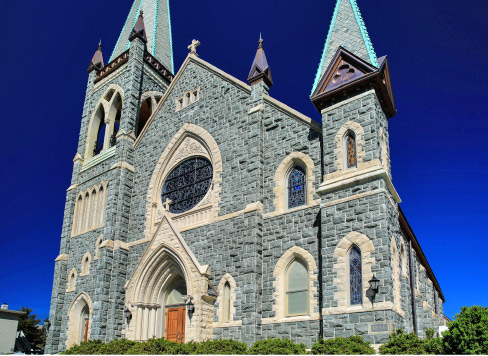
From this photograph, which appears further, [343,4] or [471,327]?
[343,4]

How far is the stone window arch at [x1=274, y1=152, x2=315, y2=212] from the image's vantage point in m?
15.3

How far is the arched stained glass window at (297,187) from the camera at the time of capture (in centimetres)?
1551

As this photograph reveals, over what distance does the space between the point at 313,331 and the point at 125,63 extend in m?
17.0

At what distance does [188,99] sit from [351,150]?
8.84m

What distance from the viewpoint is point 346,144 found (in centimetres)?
1439

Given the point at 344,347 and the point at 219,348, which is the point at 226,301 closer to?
the point at 219,348

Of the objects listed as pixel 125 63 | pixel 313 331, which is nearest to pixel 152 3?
pixel 125 63

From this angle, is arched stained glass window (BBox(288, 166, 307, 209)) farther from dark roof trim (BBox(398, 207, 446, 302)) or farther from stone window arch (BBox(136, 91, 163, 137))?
stone window arch (BBox(136, 91, 163, 137))

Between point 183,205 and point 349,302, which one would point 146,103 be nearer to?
point 183,205

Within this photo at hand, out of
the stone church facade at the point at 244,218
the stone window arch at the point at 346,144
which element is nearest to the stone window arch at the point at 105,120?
the stone church facade at the point at 244,218

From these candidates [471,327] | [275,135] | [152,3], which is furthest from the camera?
[152,3]

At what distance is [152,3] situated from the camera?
2980 centimetres

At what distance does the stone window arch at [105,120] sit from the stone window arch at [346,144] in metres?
13.3

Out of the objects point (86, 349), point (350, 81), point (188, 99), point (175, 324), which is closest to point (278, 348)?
point (175, 324)
